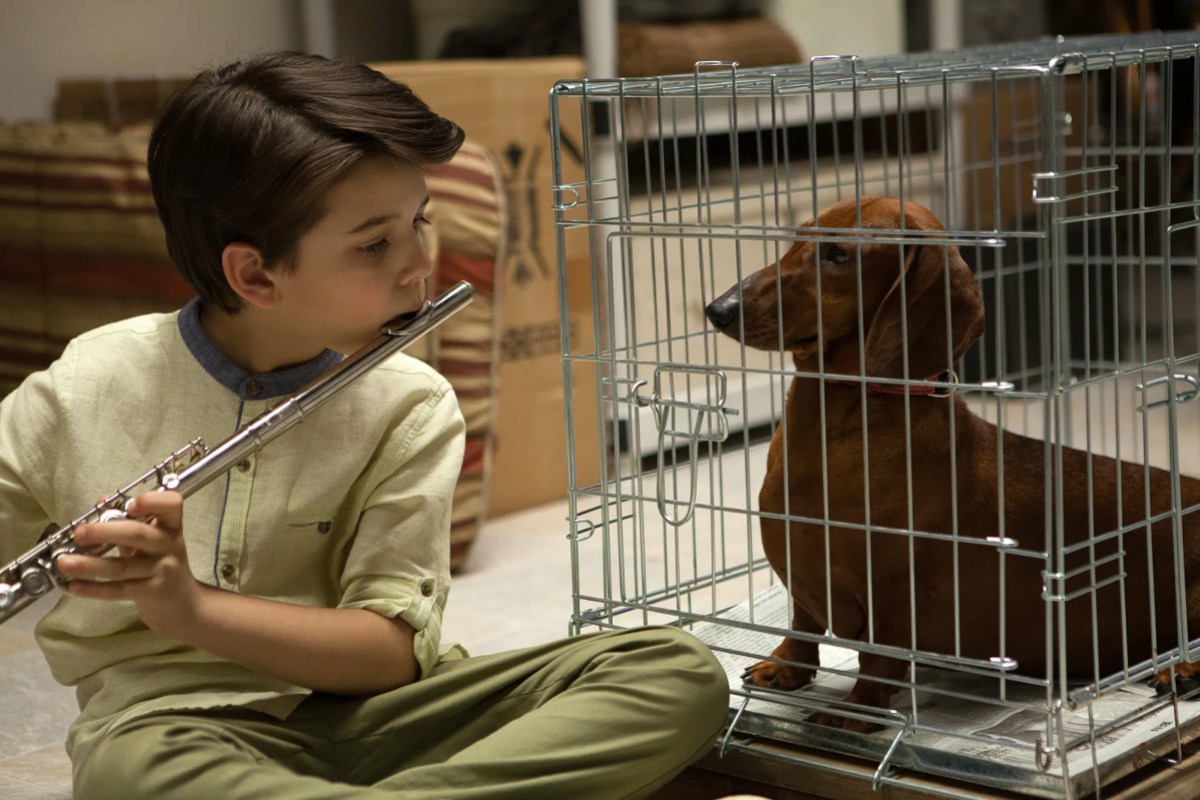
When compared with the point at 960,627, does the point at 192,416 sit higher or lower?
higher

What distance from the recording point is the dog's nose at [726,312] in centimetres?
122

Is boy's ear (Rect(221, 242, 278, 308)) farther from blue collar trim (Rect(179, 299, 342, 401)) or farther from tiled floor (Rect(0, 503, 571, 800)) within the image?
tiled floor (Rect(0, 503, 571, 800))

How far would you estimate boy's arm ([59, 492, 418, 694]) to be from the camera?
3.20 feet

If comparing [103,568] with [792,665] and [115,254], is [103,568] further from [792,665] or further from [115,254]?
[115,254]

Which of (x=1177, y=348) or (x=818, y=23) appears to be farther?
(x=1177, y=348)

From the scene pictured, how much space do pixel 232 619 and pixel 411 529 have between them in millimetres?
175

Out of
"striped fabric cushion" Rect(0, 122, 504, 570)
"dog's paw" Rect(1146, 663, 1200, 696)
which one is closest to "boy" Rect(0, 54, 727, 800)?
"dog's paw" Rect(1146, 663, 1200, 696)

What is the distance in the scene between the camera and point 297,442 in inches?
46.6

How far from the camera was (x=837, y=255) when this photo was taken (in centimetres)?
121

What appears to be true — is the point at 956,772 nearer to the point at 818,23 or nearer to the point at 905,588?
the point at 905,588

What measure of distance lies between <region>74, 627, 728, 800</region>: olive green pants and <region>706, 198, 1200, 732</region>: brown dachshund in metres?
0.15

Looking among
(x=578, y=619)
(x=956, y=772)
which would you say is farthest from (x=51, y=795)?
(x=956, y=772)

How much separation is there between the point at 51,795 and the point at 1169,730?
3.23 ft

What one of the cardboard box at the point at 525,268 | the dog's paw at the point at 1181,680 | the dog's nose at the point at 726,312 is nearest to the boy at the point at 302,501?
the dog's nose at the point at 726,312
